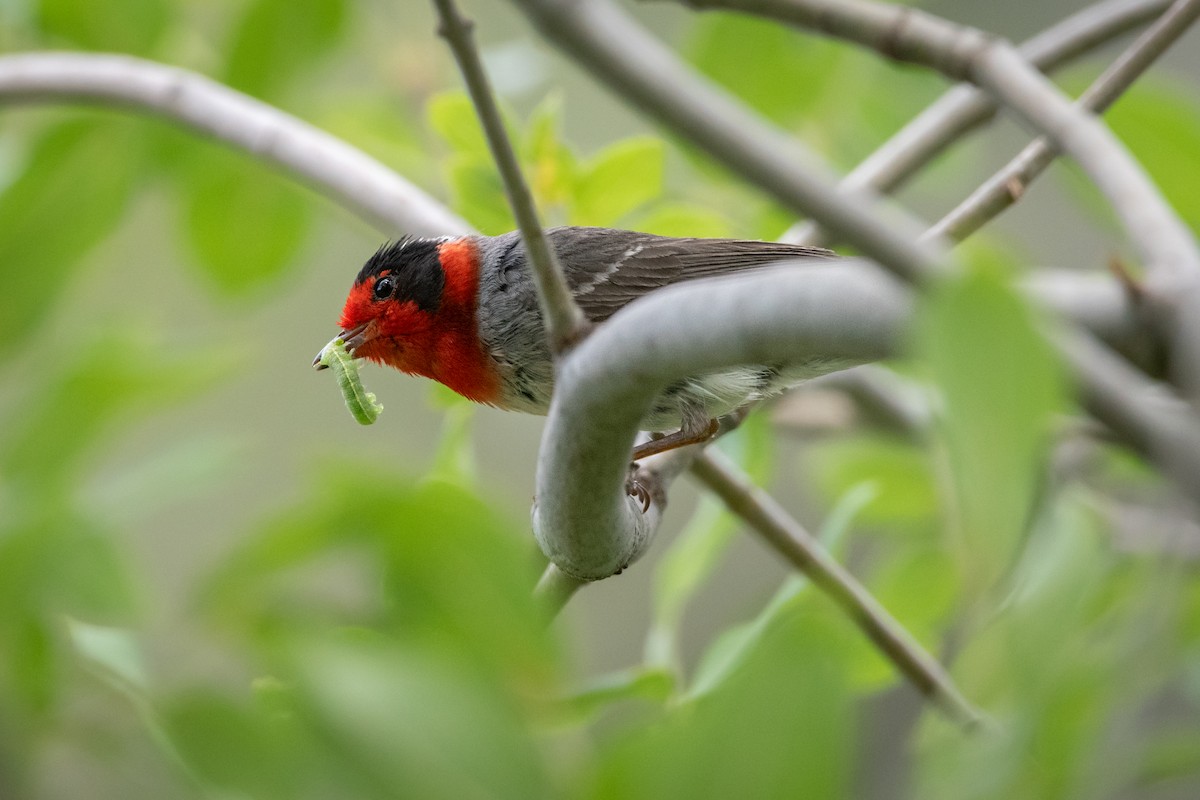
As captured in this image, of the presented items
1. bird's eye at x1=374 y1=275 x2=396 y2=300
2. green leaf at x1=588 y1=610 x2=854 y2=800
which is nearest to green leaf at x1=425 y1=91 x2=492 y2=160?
bird's eye at x1=374 y1=275 x2=396 y2=300

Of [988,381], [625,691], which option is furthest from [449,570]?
[625,691]

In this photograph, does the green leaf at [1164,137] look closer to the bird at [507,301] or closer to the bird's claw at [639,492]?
the bird at [507,301]

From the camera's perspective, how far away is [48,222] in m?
2.89

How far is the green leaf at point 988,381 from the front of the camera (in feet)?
2.13

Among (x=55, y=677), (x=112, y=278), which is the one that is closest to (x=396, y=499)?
(x=55, y=677)

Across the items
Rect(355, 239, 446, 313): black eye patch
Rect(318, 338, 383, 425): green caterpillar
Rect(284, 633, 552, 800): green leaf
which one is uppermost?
Rect(355, 239, 446, 313): black eye patch

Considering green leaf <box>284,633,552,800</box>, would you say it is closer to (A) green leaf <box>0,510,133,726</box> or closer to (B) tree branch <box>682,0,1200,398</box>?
(B) tree branch <box>682,0,1200,398</box>

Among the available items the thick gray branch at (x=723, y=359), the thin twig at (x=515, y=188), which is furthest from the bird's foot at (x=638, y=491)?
the thin twig at (x=515, y=188)

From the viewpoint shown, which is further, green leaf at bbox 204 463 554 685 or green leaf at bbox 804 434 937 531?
green leaf at bbox 804 434 937 531

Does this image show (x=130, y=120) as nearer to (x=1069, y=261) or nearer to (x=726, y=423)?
(x=726, y=423)

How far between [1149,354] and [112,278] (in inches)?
230

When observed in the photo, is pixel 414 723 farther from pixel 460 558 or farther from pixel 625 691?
pixel 625 691

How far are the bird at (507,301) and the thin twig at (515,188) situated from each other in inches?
42.1

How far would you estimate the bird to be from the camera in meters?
2.73
